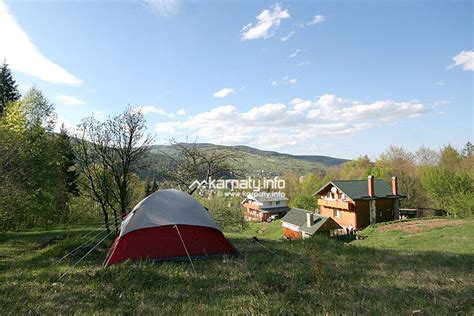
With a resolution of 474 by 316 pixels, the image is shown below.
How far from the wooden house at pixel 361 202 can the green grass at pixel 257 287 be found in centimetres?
3414

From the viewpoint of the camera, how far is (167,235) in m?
7.94

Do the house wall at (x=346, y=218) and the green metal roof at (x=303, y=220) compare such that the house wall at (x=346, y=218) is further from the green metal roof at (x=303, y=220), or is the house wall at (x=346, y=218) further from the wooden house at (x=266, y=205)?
the wooden house at (x=266, y=205)

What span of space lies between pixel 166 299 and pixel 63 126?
30462 mm

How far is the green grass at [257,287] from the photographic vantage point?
13.5 ft

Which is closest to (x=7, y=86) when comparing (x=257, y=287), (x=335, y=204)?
(x=257, y=287)

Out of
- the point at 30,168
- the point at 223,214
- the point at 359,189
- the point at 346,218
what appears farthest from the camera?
the point at 359,189

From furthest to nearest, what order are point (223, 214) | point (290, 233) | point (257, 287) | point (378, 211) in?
point (290, 233), point (378, 211), point (223, 214), point (257, 287)

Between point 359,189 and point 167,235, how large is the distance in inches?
1574

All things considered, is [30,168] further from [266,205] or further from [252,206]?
[252,206]

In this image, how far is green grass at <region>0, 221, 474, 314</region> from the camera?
4129mm

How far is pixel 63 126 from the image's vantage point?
2936cm

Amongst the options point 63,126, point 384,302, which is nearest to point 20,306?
point 384,302

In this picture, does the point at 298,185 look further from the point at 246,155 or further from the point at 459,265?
the point at 459,265

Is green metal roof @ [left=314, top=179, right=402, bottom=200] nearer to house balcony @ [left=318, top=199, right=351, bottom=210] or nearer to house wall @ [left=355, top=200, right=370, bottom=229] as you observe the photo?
house wall @ [left=355, top=200, right=370, bottom=229]
